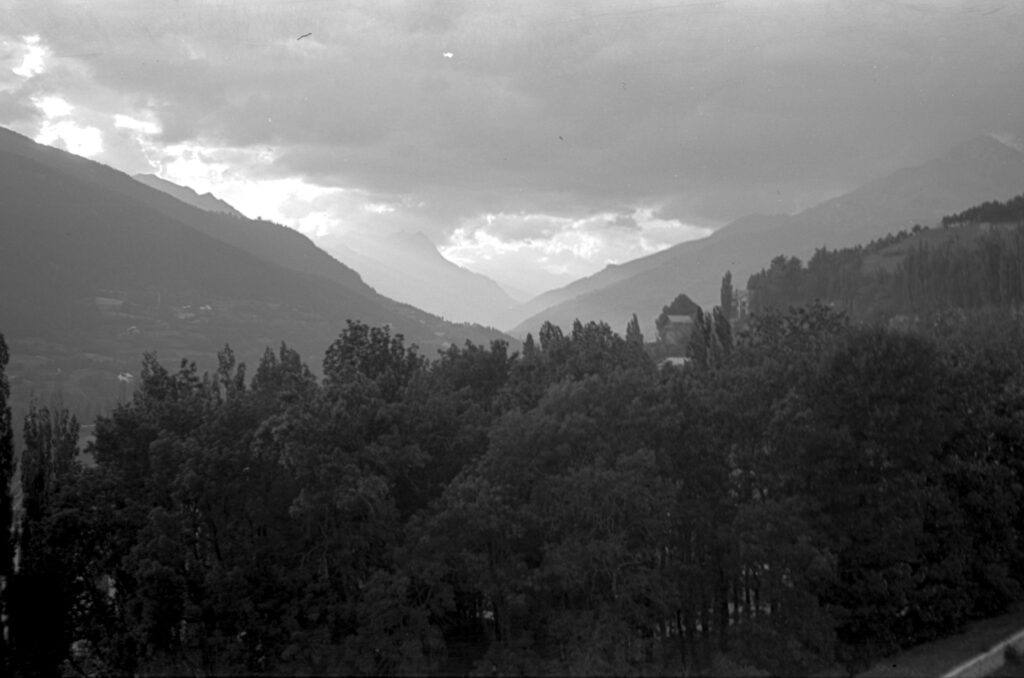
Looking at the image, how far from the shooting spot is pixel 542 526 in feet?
105

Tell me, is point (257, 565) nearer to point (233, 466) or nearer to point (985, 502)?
point (233, 466)

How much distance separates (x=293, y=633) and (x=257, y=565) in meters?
4.63

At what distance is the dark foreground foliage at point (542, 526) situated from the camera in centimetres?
3002

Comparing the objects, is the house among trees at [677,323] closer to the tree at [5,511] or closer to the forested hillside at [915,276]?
the forested hillside at [915,276]

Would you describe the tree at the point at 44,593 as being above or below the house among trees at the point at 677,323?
below

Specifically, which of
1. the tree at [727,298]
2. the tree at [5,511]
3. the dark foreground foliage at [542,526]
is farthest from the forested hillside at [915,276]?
the tree at [5,511]

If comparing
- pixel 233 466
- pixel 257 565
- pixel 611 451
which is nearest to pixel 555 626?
pixel 611 451

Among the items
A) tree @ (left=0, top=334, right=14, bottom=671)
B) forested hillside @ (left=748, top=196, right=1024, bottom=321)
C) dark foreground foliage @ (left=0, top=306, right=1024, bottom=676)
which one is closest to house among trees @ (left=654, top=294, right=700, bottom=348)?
forested hillside @ (left=748, top=196, right=1024, bottom=321)

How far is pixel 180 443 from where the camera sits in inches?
1270

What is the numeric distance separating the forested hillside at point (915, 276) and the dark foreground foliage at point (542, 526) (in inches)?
4167

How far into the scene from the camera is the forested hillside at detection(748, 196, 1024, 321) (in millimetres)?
145375

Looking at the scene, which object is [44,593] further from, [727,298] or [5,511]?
[727,298]

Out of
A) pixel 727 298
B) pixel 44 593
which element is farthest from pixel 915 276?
pixel 44 593

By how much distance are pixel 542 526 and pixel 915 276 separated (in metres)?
144
